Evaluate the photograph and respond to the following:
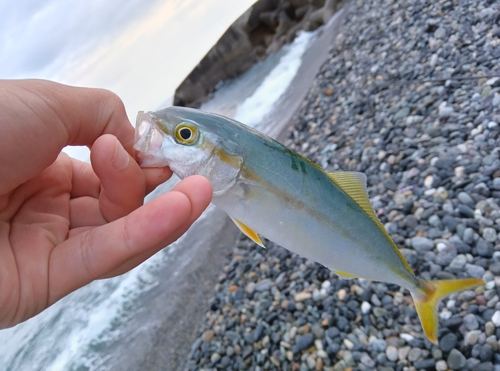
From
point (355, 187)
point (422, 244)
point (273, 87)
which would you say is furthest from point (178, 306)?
point (273, 87)

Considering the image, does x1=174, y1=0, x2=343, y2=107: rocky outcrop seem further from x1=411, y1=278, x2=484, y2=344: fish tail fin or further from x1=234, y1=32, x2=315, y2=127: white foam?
x1=411, y1=278, x2=484, y2=344: fish tail fin

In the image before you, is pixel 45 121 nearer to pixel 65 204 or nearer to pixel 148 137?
pixel 148 137

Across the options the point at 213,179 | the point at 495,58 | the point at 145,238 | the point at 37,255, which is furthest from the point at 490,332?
the point at 495,58

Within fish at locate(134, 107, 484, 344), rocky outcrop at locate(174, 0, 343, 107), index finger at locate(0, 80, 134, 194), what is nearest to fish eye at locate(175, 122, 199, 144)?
fish at locate(134, 107, 484, 344)

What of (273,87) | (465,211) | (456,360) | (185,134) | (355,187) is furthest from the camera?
(273,87)

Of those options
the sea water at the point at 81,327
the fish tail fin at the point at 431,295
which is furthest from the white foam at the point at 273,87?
the fish tail fin at the point at 431,295

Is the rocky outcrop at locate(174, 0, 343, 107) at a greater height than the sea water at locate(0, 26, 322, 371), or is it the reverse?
the sea water at locate(0, 26, 322, 371)
